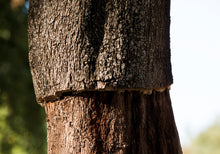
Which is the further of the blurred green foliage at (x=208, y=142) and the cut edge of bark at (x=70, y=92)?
the blurred green foliage at (x=208, y=142)

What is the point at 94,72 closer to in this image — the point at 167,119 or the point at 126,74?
the point at 126,74

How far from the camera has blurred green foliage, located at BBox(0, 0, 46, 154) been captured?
3.80 meters

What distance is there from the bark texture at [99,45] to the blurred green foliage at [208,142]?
8928 millimetres

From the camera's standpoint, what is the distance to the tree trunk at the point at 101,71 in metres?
1.43

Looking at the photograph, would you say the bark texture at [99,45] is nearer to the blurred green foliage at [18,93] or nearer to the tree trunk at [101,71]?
the tree trunk at [101,71]

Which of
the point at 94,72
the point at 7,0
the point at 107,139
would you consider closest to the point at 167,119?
the point at 107,139

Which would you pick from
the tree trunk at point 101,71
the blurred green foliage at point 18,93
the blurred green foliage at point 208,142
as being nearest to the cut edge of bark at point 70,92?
the tree trunk at point 101,71

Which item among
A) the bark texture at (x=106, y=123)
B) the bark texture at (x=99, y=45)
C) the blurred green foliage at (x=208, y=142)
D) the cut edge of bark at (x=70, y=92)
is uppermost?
the bark texture at (x=99, y=45)

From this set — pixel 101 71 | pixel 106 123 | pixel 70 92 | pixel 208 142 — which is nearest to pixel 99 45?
pixel 101 71

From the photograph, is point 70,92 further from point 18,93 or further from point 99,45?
point 18,93

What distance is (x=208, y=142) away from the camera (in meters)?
9.92

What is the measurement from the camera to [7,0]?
155 inches

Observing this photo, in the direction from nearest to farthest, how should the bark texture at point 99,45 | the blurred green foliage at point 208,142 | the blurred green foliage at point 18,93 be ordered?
the bark texture at point 99,45
the blurred green foliage at point 18,93
the blurred green foliage at point 208,142

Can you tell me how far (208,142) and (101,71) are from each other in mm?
9367
